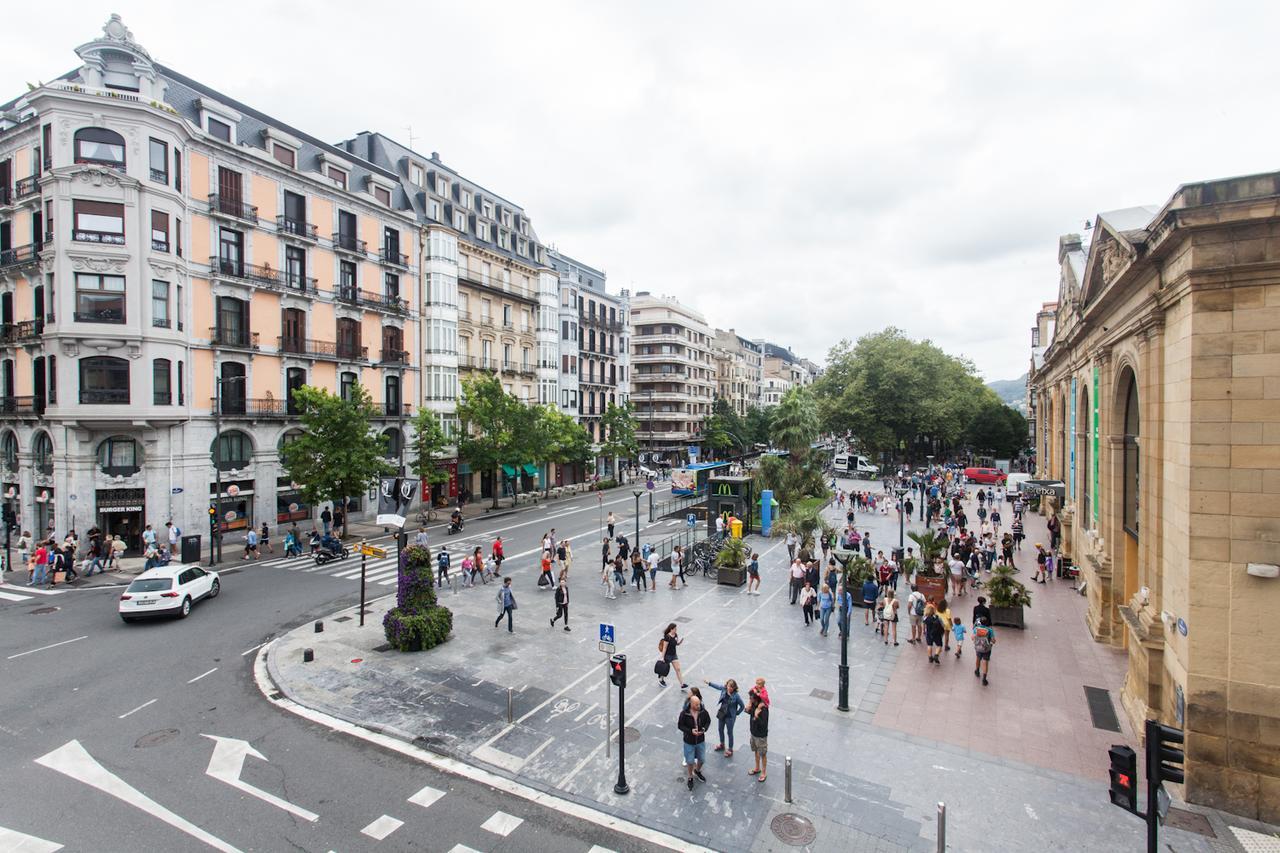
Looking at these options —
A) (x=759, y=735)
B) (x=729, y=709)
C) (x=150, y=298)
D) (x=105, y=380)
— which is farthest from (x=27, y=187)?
(x=759, y=735)

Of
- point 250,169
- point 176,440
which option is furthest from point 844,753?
point 250,169

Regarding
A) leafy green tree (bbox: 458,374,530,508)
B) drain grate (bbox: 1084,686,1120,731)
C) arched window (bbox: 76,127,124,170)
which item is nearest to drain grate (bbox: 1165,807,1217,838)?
drain grate (bbox: 1084,686,1120,731)

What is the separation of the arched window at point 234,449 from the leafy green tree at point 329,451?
2.47m

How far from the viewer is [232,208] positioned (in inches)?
1227

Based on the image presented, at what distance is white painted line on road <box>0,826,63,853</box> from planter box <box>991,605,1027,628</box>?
20767mm

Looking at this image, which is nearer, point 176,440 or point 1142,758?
point 1142,758

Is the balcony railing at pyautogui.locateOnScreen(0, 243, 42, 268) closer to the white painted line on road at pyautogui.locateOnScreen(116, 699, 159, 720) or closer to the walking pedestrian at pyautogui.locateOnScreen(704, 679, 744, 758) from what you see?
the white painted line on road at pyautogui.locateOnScreen(116, 699, 159, 720)

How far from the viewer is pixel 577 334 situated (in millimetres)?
57500

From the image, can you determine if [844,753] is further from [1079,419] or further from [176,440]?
[176,440]

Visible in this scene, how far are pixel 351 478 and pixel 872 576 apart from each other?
77.2 feet

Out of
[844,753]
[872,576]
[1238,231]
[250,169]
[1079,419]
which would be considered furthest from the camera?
[250,169]

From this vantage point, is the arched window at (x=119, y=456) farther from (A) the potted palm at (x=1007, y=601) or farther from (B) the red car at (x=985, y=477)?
(B) the red car at (x=985, y=477)

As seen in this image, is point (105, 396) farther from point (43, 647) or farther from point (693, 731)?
point (693, 731)

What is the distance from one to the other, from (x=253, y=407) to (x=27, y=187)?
12496 mm
